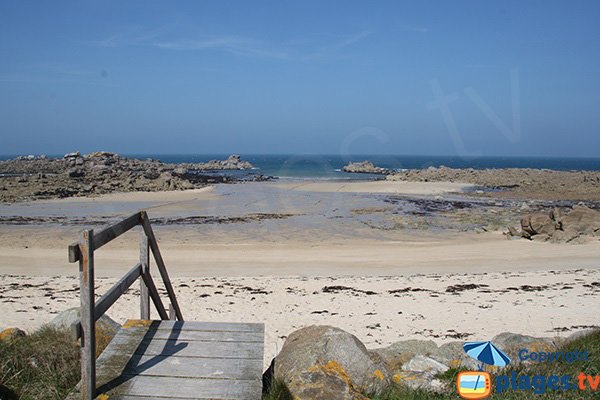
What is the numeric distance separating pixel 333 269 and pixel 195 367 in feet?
35.2

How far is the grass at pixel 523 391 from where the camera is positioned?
3771 mm

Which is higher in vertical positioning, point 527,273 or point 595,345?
point 595,345

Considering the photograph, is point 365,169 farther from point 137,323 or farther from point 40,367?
point 40,367

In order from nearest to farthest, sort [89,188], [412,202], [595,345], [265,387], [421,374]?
Result: [265,387]
[421,374]
[595,345]
[412,202]
[89,188]

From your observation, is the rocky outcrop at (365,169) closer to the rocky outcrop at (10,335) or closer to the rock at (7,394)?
the rocky outcrop at (10,335)

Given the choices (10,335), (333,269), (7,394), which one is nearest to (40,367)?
(7,394)

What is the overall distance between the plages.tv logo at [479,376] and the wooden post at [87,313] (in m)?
2.69

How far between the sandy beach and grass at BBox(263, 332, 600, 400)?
3019 millimetres

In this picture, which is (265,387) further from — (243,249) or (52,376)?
(243,249)

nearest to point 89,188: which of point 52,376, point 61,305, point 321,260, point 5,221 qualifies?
point 5,221

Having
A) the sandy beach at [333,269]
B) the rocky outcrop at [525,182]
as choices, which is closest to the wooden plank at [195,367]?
the sandy beach at [333,269]

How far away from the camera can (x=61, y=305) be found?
9.89 metres

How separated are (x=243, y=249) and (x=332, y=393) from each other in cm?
1399

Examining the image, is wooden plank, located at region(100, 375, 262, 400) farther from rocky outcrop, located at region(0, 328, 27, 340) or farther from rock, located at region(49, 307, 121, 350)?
rocky outcrop, located at region(0, 328, 27, 340)
